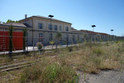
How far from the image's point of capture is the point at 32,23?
1955 centimetres

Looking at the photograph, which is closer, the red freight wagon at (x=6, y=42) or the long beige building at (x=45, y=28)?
the red freight wagon at (x=6, y=42)

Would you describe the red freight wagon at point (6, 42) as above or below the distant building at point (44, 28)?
below

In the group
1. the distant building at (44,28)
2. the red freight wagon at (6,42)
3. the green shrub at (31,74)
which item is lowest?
the green shrub at (31,74)

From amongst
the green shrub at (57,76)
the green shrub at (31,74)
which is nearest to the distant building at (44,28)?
the green shrub at (31,74)

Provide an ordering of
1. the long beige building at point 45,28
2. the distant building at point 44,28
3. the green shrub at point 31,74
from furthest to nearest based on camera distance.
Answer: the long beige building at point 45,28 < the distant building at point 44,28 < the green shrub at point 31,74

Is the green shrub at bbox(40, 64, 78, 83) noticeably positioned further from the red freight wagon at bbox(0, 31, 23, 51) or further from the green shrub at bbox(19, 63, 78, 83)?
the red freight wagon at bbox(0, 31, 23, 51)

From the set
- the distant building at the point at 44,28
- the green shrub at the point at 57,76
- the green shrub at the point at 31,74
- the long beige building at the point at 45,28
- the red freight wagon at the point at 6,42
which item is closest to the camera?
the green shrub at the point at 57,76

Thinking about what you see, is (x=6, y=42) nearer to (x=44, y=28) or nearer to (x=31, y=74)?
(x=31, y=74)

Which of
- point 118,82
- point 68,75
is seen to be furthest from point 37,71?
point 118,82

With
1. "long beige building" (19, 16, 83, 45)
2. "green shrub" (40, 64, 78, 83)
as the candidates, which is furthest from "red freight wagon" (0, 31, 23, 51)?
Result: "green shrub" (40, 64, 78, 83)

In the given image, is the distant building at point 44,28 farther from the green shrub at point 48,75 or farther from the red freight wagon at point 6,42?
the green shrub at point 48,75

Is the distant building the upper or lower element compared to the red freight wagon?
upper

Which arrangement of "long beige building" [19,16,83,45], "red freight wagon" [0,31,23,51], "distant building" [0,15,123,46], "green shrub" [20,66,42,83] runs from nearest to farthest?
"green shrub" [20,66,42,83]
"red freight wagon" [0,31,23,51]
"distant building" [0,15,123,46]
"long beige building" [19,16,83,45]

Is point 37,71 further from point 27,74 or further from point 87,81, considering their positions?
point 87,81
